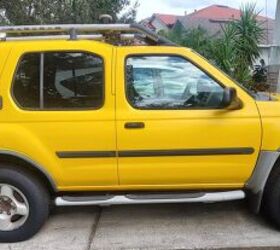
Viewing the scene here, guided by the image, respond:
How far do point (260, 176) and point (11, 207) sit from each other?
2.25 m

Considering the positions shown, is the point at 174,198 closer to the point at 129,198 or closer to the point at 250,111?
the point at 129,198

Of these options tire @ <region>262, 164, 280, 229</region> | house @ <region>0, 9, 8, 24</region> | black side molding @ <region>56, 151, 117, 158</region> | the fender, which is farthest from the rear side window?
house @ <region>0, 9, 8, 24</region>

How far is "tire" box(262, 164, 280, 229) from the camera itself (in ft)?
17.4

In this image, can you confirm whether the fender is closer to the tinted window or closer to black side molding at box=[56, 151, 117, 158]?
black side molding at box=[56, 151, 117, 158]

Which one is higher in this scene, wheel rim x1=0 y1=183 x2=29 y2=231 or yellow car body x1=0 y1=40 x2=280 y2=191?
yellow car body x1=0 y1=40 x2=280 y2=191

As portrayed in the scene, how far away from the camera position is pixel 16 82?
5.21 metres

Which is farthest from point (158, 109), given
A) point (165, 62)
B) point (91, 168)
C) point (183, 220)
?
point (183, 220)

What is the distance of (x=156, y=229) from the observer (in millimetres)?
5535

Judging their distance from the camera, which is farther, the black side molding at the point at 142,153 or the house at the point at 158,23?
the house at the point at 158,23

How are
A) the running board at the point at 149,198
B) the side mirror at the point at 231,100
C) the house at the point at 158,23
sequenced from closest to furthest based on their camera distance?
the side mirror at the point at 231,100, the running board at the point at 149,198, the house at the point at 158,23

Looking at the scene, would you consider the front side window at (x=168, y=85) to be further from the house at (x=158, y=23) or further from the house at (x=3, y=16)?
the house at (x=3, y=16)

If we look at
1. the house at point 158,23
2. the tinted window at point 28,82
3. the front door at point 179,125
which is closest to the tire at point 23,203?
the tinted window at point 28,82

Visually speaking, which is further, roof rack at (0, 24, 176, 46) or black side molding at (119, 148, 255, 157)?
roof rack at (0, 24, 176, 46)

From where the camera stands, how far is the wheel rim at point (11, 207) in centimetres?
524
